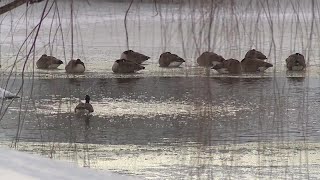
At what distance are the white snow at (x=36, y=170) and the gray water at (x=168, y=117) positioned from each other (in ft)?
2.34

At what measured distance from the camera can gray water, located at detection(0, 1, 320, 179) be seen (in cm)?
379

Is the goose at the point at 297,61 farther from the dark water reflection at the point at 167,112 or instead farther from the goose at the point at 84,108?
the goose at the point at 84,108

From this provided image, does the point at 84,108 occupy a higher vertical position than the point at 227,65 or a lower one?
lower

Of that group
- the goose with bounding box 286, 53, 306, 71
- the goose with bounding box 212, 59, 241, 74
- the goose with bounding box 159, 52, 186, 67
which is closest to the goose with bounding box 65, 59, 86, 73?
the goose with bounding box 159, 52, 186, 67

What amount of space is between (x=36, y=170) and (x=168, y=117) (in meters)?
4.30

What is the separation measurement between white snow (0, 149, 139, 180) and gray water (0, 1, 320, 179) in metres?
0.71

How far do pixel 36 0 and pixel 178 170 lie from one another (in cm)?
184

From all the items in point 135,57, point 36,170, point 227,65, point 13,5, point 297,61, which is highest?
point 135,57

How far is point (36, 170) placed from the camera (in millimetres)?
2695

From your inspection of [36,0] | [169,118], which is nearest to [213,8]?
[36,0]

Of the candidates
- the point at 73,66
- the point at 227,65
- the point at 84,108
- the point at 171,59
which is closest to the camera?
the point at 73,66

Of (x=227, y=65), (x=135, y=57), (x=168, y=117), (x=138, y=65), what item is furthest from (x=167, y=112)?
(x=138, y=65)

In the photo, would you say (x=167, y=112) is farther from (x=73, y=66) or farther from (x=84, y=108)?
(x=73, y=66)

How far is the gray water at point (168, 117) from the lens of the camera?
3789mm
